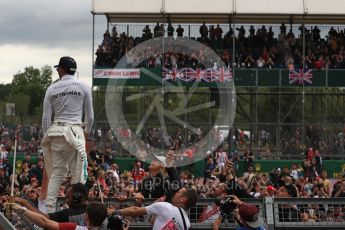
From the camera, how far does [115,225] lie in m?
8.42

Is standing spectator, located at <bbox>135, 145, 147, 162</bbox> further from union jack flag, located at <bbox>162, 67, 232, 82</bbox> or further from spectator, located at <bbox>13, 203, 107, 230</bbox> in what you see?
spectator, located at <bbox>13, 203, 107, 230</bbox>

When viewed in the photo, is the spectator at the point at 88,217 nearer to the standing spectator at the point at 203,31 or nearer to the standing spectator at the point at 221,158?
the standing spectator at the point at 221,158

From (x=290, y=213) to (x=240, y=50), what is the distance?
2778 centimetres

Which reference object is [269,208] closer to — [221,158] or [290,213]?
[290,213]

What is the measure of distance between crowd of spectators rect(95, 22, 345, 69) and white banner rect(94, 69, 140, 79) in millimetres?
501

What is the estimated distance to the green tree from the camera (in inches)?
5044

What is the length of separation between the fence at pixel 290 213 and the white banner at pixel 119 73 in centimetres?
2600

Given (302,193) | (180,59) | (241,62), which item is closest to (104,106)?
(180,59)

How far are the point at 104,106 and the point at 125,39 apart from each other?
14.4 ft

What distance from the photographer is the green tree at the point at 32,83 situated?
12812 centimetres

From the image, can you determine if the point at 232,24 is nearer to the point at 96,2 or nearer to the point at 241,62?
the point at 241,62

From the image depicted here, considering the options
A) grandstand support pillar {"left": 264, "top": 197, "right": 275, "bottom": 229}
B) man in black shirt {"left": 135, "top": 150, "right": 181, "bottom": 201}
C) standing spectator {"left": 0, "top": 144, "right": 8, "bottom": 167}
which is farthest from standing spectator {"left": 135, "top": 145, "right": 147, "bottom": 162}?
grandstand support pillar {"left": 264, "top": 197, "right": 275, "bottom": 229}

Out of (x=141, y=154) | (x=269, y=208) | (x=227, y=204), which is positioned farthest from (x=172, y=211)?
(x=141, y=154)

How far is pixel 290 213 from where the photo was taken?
12.9m
